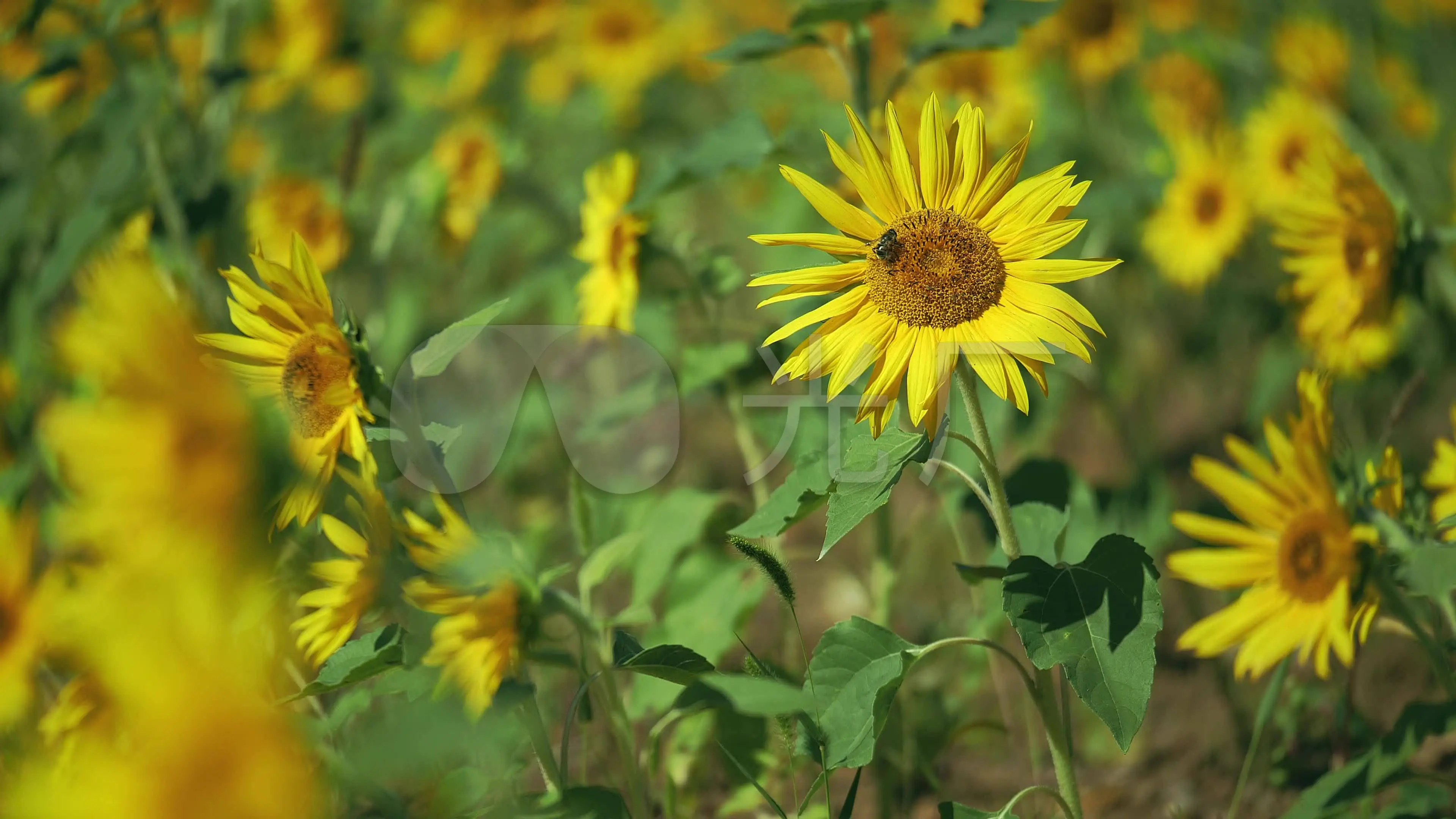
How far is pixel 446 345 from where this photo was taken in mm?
1375

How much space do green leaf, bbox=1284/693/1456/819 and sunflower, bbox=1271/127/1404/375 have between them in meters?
0.84

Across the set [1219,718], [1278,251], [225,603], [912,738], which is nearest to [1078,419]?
[1278,251]

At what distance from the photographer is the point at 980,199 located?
139cm

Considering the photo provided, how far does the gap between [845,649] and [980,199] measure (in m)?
0.58

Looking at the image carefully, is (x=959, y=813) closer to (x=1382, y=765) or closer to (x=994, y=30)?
(x=1382, y=765)

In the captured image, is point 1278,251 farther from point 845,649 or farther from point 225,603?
point 225,603

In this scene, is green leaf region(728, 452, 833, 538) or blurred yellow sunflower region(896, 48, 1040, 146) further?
blurred yellow sunflower region(896, 48, 1040, 146)

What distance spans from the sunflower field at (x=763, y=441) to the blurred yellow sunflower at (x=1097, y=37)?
0.02 m

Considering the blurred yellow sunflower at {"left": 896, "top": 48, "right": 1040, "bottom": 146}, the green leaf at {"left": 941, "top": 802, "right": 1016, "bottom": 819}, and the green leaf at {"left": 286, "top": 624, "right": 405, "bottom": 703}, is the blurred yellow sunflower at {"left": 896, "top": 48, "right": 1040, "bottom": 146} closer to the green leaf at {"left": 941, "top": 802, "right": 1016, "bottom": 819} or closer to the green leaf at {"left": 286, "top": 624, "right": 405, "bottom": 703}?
the green leaf at {"left": 941, "top": 802, "right": 1016, "bottom": 819}

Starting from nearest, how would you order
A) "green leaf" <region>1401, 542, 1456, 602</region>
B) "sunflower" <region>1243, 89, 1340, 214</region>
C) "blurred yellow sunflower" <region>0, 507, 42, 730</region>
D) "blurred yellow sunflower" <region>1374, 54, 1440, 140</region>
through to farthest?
1. "green leaf" <region>1401, 542, 1456, 602</region>
2. "blurred yellow sunflower" <region>0, 507, 42, 730</region>
3. "sunflower" <region>1243, 89, 1340, 214</region>
4. "blurred yellow sunflower" <region>1374, 54, 1440, 140</region>

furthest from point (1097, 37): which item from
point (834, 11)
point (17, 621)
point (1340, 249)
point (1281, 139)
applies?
point (17, 621)

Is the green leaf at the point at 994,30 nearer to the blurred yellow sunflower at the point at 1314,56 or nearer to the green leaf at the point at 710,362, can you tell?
the green leaf at the point at 710,362

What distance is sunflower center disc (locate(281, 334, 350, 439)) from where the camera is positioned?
52.8 inches

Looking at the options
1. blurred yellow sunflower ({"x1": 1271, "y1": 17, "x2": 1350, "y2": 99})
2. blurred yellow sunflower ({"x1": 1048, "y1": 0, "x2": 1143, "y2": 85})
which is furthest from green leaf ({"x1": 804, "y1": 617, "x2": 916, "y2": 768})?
blurred yellow sunflower ({"x1": 1048, "y1": 0, "x2": 1143, "y2": 85})
